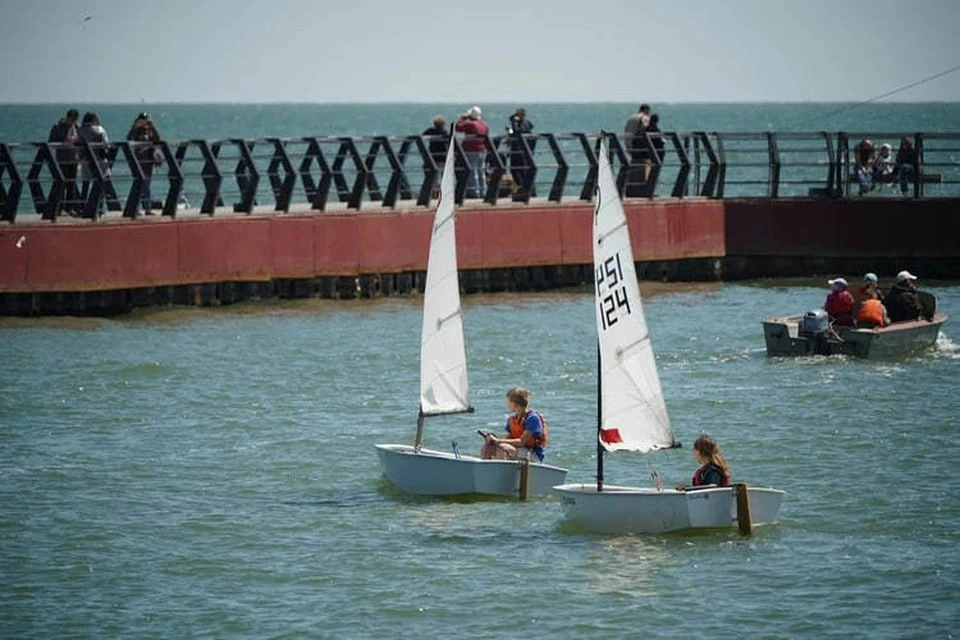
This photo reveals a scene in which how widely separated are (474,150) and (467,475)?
20.6 meters

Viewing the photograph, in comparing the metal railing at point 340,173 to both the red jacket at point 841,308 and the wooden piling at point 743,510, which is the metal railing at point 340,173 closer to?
the red jacket at point 841,308

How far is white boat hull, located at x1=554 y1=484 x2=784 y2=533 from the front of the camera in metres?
21.5

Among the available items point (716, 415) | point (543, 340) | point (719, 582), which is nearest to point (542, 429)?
point (719, 582)

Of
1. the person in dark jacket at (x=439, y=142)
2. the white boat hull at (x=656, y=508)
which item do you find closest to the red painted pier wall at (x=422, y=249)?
the person in dark jacket at (x=439, y=142)

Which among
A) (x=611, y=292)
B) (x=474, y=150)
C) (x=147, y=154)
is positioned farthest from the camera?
(x=474, y=150)

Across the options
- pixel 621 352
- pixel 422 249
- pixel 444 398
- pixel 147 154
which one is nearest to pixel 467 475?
pixel 444 398

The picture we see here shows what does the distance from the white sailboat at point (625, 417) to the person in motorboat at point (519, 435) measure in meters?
1.19

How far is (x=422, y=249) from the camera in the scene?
42.0m

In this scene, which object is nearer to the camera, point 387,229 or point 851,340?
point 851,340

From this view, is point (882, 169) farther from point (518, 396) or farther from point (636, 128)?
point (518, 396)

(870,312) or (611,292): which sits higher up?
(611,292)

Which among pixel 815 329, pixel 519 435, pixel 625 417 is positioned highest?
pixel 815 329

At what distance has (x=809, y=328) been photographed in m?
33.9

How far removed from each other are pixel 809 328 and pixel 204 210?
12425 millimetres
